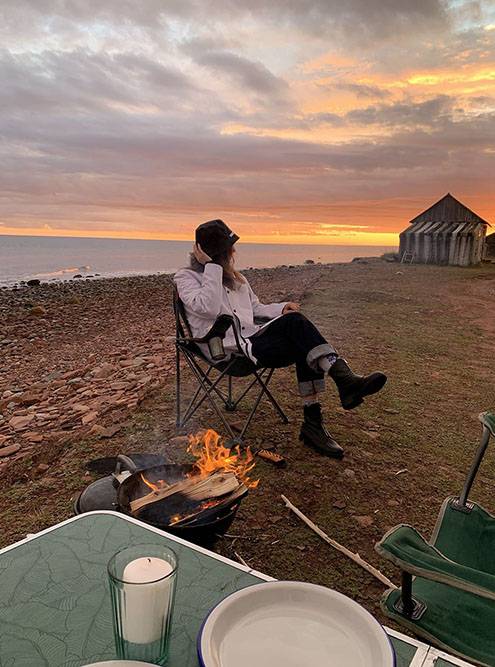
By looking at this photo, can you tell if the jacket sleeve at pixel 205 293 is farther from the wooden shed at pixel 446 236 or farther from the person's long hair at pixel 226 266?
the wooden shed at pixel 446 236

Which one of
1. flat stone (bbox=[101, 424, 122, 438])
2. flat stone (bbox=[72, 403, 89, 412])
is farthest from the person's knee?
flat stone (bbox=[72, 403, 89, 412])

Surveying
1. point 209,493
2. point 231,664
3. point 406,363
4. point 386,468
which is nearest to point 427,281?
point 406,363

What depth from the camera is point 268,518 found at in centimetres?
284

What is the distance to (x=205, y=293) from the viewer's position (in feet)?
12.1

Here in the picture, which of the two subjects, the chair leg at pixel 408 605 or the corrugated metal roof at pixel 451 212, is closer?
the chair leg at pixel 408 605

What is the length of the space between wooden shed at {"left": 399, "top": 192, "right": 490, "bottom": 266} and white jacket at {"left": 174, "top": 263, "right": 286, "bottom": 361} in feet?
80.9

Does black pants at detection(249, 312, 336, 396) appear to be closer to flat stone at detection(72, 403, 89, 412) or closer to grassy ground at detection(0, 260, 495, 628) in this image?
grassy ground at detection(0, 260, 495, 628)

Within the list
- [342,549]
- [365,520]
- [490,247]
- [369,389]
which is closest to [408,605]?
[342,549]

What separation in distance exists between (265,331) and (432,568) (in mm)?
2259

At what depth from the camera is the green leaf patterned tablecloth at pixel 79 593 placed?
106 centimetres

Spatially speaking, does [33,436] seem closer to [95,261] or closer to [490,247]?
[490,247]

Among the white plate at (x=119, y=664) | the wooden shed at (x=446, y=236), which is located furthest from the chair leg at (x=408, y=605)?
the wooden shed at (x=446, y=236)

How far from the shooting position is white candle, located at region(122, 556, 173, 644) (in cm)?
96

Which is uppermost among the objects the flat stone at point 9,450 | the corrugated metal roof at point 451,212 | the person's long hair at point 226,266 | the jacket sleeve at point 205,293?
the corrugated metal roof at point 451,212
